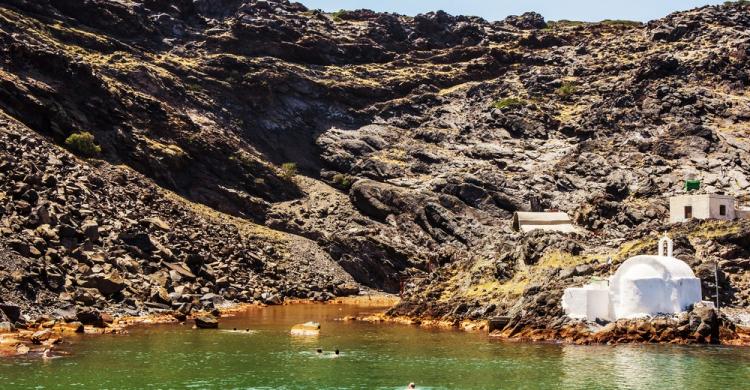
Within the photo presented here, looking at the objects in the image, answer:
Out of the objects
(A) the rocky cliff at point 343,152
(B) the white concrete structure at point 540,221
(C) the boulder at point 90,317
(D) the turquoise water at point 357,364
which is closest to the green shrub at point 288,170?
(A) the rocky cliff at point 343,152

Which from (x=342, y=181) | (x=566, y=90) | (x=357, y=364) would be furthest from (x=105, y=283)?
(x=566, y=90)

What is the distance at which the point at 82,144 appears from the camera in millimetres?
107750

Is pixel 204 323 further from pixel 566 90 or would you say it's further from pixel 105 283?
pixel 566 90

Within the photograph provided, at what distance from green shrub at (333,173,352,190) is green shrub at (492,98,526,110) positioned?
39.2 m

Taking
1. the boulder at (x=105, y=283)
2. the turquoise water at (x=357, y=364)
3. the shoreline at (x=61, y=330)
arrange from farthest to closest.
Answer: the boulder at (x=105, y=283) → the shoreline at (x=61, y=330) → the turquoise water at (x=357, y=364)

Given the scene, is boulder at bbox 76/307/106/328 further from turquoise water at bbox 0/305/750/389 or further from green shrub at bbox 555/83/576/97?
green shrub at bbox 555/83/576/97

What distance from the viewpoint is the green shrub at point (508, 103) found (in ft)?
534

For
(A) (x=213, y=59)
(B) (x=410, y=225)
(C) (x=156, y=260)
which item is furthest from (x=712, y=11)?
(C) (x=156, y=260)

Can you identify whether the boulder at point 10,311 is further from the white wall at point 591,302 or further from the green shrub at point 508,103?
the green shrub at point 508,103

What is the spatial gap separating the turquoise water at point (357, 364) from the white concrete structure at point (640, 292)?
4860mm

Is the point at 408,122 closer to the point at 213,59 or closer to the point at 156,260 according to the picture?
the point at 213,59

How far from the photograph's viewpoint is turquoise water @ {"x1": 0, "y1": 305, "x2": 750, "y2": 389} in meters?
45.4

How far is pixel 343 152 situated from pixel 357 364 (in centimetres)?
10107

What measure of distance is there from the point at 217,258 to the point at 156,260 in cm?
1368
